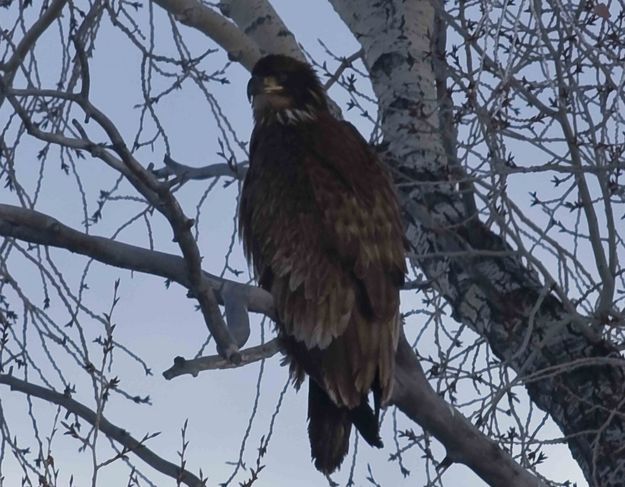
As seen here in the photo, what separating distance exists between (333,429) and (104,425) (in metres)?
0.64

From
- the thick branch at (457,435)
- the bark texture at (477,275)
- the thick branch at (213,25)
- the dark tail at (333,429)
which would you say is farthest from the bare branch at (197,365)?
the thick branch at (213,25)

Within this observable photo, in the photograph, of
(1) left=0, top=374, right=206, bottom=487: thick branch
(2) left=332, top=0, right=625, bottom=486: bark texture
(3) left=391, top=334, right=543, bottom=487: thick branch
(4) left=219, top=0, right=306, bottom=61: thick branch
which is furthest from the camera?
(4) left=219, top=0, right=306, bottom=61: thick branch

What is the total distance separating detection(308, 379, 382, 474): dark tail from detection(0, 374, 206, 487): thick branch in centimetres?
33

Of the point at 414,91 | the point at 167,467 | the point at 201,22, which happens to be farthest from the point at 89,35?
the point at 167,467

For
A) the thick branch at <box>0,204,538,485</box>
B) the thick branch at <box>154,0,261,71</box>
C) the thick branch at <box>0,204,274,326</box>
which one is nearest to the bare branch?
the thick branch at <box>0,204,538,485</box>

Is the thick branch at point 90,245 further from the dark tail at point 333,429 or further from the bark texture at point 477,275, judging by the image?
the bark texture at point 477,275

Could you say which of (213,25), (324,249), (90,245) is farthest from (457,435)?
(213,25)

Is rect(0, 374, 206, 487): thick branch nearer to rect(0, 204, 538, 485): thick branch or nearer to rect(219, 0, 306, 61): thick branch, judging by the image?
rect(0, 204, 538, 485): thick branch

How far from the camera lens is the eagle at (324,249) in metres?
3.79

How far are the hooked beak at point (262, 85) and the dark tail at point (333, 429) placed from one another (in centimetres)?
127

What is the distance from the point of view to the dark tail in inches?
147

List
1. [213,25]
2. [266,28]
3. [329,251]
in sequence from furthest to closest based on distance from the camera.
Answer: [266,28], [213,25], [329,251]

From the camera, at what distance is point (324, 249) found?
414 centimetres

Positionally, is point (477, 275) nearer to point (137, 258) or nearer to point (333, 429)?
point (333, 429)
